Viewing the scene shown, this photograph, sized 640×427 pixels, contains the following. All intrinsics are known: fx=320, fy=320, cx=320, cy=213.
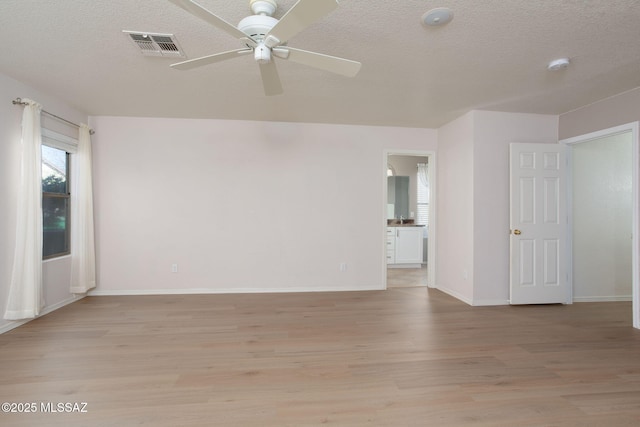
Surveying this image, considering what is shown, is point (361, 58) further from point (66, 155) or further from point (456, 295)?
point (66, 155)

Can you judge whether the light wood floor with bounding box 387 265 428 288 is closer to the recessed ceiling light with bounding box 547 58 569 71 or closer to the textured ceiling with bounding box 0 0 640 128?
the textured ceiling with bounding box 0 0 640 128

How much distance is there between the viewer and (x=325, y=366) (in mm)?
2508

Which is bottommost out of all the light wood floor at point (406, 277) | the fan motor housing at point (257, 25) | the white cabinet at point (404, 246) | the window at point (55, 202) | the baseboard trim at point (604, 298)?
the light wood floor at point (406, 277)

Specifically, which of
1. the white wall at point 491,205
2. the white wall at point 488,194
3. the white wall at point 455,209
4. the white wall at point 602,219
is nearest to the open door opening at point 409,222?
the white wall at point 455,209

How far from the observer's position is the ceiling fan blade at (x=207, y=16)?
59.3 inches

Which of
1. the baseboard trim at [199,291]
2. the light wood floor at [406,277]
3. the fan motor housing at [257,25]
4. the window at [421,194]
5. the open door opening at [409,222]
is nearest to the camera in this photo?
the fan motor housing at [257,25]

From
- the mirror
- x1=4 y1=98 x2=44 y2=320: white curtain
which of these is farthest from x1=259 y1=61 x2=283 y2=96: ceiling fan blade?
the mirror

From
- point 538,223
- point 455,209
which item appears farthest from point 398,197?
point 538,223

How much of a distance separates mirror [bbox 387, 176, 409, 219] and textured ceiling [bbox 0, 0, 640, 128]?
11.3 ft

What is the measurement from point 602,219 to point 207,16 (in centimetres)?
542

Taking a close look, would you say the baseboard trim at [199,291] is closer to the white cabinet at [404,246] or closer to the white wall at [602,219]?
the white cabinet at [404,246]

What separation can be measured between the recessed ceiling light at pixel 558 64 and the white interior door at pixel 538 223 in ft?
4.55

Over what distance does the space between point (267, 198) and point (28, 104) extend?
2.83 m

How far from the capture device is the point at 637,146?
339 cm
